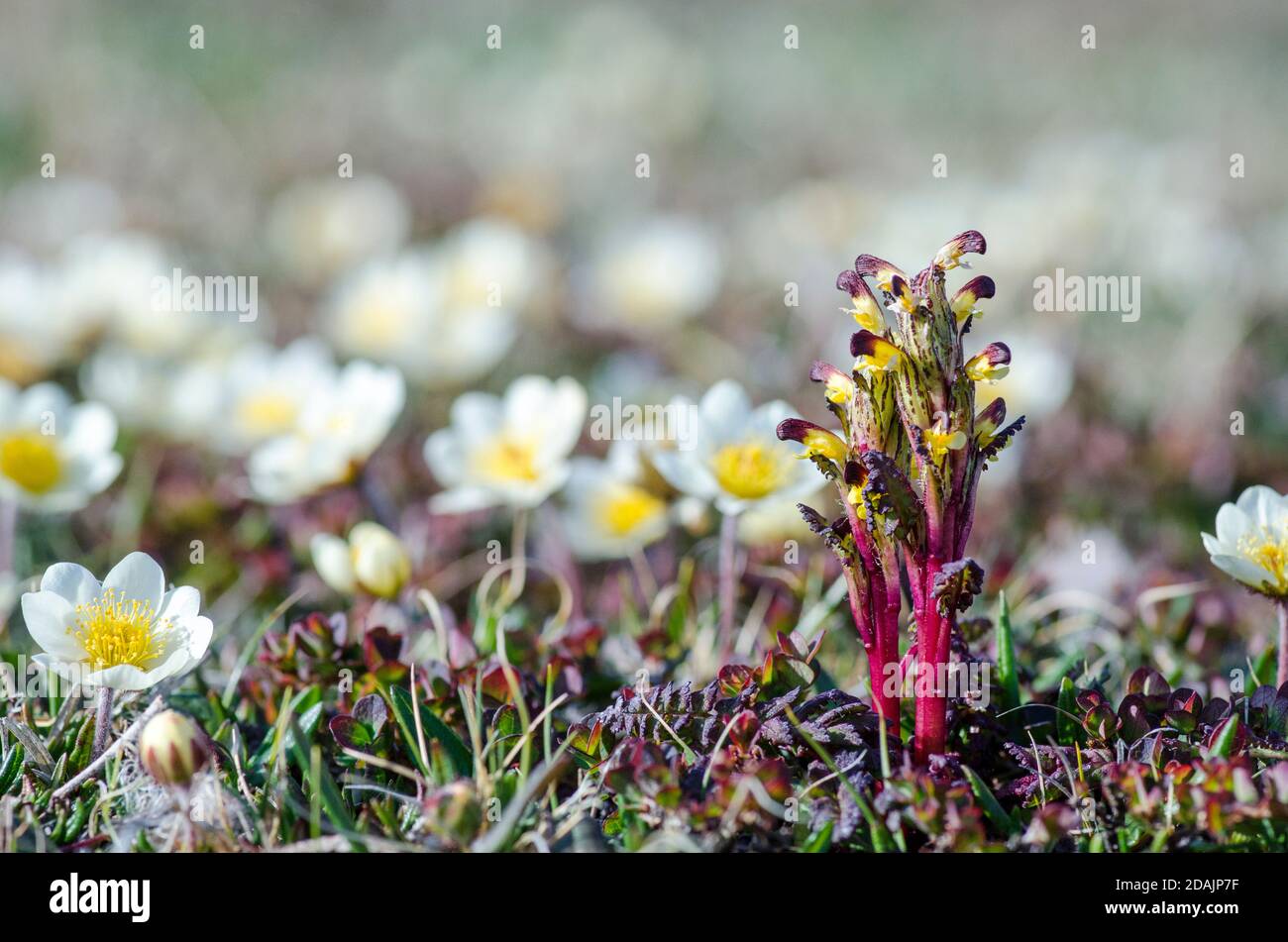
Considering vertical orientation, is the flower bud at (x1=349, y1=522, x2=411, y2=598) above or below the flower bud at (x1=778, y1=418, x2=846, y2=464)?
below

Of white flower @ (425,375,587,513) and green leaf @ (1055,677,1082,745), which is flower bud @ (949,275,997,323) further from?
white flower @ (425,375,587,513)

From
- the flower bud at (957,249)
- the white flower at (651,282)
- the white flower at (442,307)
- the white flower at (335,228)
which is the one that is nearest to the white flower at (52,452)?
the white flower at (442,307)

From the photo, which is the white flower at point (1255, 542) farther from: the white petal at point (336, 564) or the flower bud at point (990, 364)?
the white petal at point (336, 564)

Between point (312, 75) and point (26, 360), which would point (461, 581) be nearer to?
point (26, 360)

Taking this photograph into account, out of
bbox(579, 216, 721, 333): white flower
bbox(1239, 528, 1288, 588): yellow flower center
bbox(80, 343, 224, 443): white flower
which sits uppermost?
bbox(579, 216, 721, 333): white flower

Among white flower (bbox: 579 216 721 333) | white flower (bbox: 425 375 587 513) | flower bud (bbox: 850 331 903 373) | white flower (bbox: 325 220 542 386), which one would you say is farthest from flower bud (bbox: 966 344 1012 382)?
white flower (bbox: 579 216 721 333)

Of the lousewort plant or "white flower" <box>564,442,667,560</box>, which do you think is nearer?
the lousewort plant

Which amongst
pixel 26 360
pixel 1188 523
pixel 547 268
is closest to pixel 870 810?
pixel 1188 523
